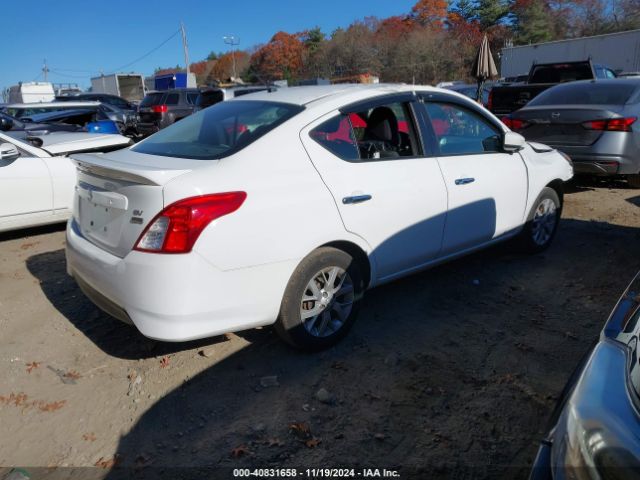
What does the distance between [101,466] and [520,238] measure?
3987mm

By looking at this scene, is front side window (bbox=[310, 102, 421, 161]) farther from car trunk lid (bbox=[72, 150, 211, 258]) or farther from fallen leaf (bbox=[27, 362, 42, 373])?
fallen leaf (bbox=[27, 362, 42, 373])

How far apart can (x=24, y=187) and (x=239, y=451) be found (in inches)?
177

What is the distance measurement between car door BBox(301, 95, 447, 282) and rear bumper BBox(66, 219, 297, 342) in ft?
2.10

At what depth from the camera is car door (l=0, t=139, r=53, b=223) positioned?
17.7 ft

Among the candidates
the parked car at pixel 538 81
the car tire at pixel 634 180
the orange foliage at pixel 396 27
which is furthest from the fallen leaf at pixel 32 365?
the orange foliage at pixel 396 27

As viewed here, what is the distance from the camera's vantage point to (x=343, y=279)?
327 centimetres

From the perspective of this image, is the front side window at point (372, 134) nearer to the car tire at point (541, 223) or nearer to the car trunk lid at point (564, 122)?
the car tire at point (541, 223)

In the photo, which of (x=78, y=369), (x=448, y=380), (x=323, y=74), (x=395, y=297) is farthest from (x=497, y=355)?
(x=323, y=74)

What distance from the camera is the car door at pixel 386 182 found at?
125 inches

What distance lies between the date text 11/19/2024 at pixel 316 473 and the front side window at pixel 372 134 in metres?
1.84

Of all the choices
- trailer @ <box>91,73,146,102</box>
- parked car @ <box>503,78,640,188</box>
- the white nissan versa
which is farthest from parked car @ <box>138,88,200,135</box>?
trailer @ <box>91,73,146,102</box>

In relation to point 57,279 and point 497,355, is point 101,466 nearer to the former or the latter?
point 497,355

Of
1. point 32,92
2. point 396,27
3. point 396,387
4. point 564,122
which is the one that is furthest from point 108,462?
point 396,27

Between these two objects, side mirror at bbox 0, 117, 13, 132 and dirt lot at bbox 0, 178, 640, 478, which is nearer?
dirt lot at bbox 0, 178, 640, 478
